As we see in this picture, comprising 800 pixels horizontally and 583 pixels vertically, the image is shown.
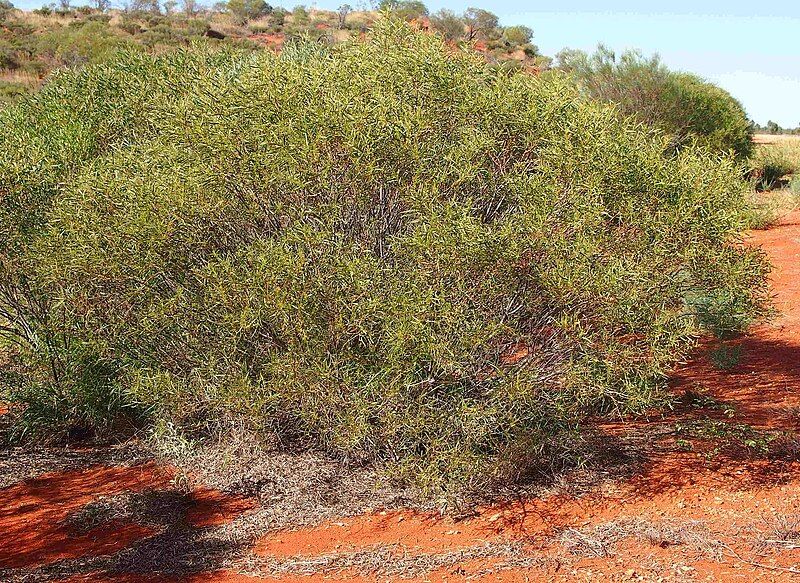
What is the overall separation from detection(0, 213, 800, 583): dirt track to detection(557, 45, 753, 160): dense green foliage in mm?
15880

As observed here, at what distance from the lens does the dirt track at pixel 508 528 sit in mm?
5086

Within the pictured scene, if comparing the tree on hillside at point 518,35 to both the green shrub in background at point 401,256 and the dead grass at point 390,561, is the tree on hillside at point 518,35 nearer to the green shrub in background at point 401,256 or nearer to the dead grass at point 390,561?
the green shrub in background at point 401,256

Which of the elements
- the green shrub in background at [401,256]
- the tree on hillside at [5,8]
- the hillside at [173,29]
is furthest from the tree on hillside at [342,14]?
the green shrub in background at [401,256]

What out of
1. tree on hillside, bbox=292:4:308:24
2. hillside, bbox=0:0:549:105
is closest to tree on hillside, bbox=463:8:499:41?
hillside, bbox=0:0:549:105

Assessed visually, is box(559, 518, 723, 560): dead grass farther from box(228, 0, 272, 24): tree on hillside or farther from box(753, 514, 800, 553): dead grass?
box(228, 0, 272, 24): tree on hillside

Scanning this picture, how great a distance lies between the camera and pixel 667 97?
2202 centimetres

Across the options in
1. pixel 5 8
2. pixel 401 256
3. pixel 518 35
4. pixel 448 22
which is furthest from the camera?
pixel 518 35

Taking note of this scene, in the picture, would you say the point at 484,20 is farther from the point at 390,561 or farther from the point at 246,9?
the point at 390,561

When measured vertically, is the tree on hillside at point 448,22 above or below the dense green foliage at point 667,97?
above

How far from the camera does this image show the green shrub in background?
5504 millimetres

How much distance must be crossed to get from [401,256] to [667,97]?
18.2 metres

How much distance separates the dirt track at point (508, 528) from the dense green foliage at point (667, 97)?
52.1ft

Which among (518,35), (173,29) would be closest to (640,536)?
(173,29)

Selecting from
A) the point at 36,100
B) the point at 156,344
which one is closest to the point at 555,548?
the point at 156,344
